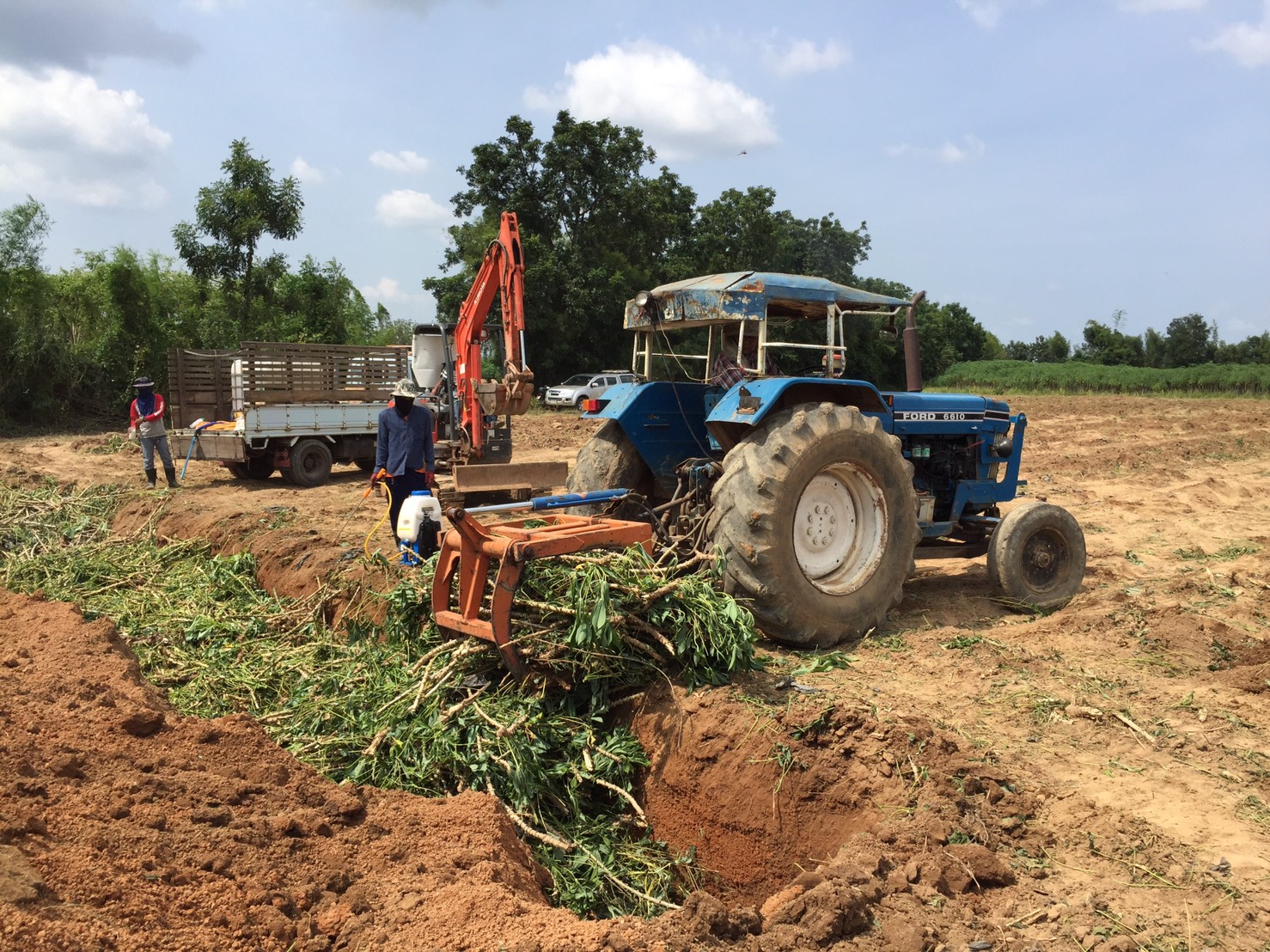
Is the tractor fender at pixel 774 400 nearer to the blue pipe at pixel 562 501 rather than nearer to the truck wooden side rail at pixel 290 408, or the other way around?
the blue pipe at pixel 562 501

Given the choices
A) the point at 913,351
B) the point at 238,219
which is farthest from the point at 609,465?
the point at 238,219

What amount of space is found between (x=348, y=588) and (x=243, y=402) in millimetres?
8044

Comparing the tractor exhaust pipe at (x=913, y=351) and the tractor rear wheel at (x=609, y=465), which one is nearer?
the tractor exhaust pipe at (x=913, y=351)

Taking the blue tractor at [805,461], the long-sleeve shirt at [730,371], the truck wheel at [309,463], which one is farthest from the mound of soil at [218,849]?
the truck wheel at [309,463]

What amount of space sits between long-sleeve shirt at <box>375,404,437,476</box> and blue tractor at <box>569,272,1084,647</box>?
142cm

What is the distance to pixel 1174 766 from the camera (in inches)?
159

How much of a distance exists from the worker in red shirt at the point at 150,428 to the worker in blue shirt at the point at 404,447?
249 inches

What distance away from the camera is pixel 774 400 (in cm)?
568

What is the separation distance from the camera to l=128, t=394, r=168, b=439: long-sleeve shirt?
40.5 feet

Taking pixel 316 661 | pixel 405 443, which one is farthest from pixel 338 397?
pixel 316 661

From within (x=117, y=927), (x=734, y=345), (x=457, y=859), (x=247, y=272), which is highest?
(x=247, y=272)

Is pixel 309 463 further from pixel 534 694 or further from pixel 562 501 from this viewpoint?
pixel 534 694

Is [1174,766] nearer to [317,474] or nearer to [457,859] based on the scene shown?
[457,859]

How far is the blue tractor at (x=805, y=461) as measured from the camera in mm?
5488
